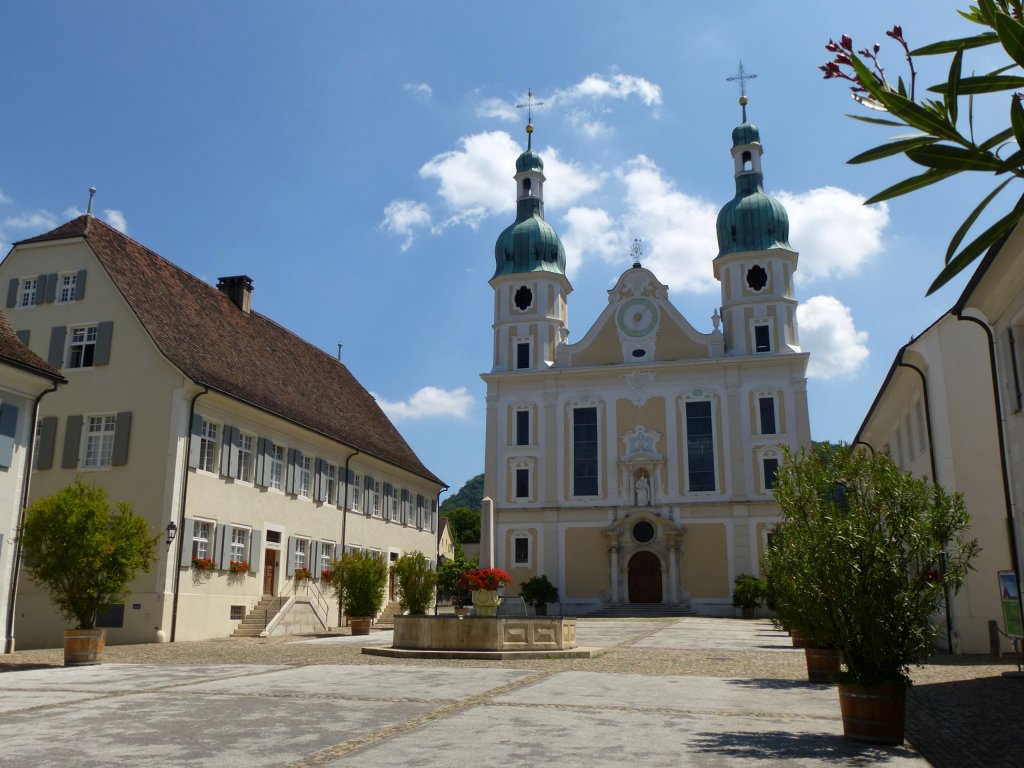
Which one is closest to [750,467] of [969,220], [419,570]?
[419,570]

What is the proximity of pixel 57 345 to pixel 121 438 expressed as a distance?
3.67 metres

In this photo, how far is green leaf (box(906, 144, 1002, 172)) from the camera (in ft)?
15.5

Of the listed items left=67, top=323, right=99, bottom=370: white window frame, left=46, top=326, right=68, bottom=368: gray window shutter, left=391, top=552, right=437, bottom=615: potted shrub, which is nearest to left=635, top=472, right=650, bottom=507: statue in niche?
left=391, top=552, right=437, bottom=615: potted shrub

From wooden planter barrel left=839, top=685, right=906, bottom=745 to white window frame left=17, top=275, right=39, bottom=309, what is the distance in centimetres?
2466

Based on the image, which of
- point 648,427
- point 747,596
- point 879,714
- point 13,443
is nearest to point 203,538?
point 13,443

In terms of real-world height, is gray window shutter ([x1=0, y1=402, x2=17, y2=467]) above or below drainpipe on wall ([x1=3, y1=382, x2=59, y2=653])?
above

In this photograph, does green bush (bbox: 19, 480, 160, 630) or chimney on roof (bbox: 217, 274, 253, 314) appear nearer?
green bush (bbox: 19, 480, 160, 630)

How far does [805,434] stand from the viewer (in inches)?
1690

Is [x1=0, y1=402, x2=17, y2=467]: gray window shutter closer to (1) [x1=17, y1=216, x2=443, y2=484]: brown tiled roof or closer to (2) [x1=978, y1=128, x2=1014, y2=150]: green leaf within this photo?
(1) [x1=17, y1=216, x2=443, y2=484]: brown tiled roof

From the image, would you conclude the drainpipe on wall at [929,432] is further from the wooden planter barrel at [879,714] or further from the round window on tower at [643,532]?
the round window on tower at [643,532]

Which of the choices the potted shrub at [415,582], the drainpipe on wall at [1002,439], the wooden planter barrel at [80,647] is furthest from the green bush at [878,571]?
the potted shrub at [415,582]

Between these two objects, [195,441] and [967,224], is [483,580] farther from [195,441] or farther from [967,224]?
[967,224]

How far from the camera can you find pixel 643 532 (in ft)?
143

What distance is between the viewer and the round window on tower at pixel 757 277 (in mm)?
46344
